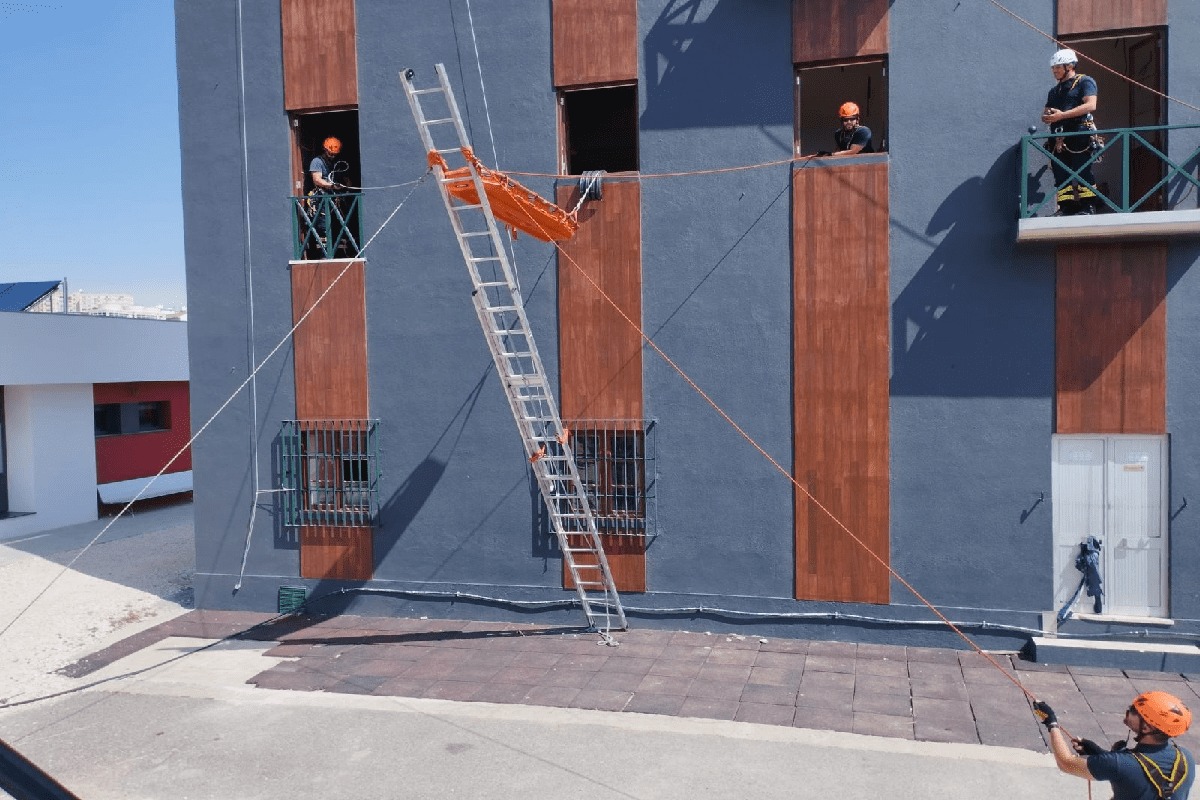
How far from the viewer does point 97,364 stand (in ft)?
63.2

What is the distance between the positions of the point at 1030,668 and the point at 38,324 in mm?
18180

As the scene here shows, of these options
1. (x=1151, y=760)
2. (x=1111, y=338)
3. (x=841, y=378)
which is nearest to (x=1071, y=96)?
(x=1111, y=338)

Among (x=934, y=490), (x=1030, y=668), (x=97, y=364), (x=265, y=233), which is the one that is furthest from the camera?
(x=97, y=364)

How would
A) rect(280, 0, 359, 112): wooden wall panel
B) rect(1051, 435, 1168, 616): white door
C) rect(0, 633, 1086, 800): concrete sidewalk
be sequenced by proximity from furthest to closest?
rect(280, 0, 359, 112): wooden wall panel, rect(1051, 435, 1168, 616): white door, rect(0, 633, 1086, 800): concrete sidewalk

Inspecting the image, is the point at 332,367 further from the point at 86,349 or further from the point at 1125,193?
the point at 86,349

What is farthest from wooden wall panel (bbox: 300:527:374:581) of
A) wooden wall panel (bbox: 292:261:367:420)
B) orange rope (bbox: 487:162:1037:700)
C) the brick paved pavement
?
orange rope (bbox: 487:162:1037:700)

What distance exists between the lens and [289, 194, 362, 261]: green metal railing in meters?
10.9

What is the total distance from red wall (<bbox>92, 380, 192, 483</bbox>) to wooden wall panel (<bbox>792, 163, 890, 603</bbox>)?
14994 millimetres

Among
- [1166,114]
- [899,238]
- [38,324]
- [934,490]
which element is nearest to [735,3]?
[899,238]

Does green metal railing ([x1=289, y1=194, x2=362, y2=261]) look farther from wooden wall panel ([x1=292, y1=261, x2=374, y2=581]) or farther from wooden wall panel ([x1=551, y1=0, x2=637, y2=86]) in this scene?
wooden wall panel ([x1=551, y1=0, x2=637, y2=86])

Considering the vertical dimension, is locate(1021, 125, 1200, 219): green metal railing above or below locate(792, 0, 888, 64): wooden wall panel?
below

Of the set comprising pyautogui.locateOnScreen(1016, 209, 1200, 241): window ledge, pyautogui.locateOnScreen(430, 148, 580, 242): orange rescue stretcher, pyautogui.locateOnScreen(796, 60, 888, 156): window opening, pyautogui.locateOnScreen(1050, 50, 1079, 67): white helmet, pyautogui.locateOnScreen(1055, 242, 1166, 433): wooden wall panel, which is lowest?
pyautogui.locateOnScreen(1055, 242, 1166, 433): wooden wall panel

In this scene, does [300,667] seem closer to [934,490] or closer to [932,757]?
[932,757]

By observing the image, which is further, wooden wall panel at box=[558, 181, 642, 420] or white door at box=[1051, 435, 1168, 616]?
wooden wall panel at box=[558, 181, 642, 420]
